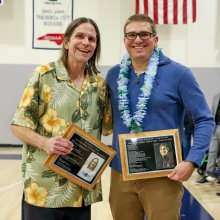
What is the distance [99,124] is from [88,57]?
0.39 meters

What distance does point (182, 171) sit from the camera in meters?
1.93

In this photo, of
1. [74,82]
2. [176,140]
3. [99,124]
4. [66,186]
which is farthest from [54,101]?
[176,140]

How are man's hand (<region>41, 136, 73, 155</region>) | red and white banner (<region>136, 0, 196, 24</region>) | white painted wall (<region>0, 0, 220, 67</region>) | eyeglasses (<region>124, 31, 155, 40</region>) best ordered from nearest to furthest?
man's hand (<region>41, 136, 73, 155</region>) < eyeglasses (<region>124, 31, 155, 40</region>) < red and white banner (<region>136, 0, 196, 24</region>) < white painted wall (<region>0, 0, 220, 67</region>)

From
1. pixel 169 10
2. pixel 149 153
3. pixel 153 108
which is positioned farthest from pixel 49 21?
A: pixel 149 153

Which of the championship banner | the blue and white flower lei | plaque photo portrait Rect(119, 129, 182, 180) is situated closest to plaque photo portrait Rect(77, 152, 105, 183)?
plaque photo portrait Rect(119, 129, 182, 180)

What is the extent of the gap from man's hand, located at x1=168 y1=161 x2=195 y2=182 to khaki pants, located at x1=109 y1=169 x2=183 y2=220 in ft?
0.48

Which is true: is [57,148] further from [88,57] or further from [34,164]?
[88,57]

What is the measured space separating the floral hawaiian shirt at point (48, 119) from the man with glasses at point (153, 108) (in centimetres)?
29

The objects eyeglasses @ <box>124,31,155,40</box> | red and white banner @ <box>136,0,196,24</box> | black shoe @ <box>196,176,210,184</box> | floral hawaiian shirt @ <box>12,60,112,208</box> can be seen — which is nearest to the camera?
floral hawaiian shirt @ <box>12,60,112,208</box>

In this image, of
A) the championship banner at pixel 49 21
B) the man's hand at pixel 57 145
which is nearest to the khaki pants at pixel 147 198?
the man's hand at pixel 57 145

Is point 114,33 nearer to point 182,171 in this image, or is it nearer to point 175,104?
point 175,104

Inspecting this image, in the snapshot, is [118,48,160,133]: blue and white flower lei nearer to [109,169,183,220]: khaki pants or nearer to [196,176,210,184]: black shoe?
[109,169,183,220]: khaki pants

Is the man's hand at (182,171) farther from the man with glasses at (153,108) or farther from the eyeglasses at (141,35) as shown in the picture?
the eyeglasses at (141,35)

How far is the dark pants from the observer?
1968mm
